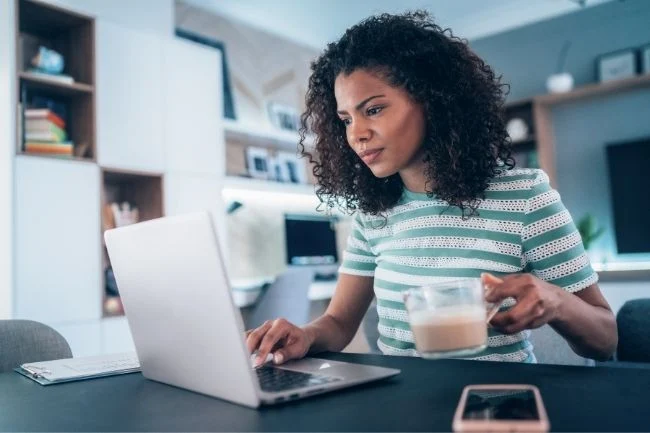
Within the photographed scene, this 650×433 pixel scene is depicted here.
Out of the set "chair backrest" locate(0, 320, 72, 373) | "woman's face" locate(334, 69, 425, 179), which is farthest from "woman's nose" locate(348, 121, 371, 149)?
"chair backrest" locate(0, 320, 72, 373)

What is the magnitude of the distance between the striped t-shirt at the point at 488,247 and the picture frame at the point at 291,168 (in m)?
3.45

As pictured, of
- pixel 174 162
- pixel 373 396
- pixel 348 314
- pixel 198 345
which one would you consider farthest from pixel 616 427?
pixel 174 162

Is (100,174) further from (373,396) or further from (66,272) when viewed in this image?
(373,396)

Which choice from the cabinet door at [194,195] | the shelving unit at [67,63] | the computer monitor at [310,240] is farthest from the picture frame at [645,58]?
the shelving unit at [67,63]

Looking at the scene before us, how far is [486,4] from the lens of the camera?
5020 millimetres

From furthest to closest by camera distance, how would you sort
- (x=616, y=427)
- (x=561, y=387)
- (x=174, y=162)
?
(x=174, y=162) → (x=561, y=387) → (x=616, y=427)

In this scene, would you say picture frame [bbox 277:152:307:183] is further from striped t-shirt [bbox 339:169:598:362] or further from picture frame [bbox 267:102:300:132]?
striped t-shirt [bbox 339:169:598:362]

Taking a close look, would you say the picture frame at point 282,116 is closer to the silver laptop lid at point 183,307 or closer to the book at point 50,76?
the book at point 50,76

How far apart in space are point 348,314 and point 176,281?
2.22ft

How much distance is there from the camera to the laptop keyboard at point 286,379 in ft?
2.58

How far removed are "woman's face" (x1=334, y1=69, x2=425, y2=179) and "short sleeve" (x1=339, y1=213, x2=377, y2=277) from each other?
0.78 ft

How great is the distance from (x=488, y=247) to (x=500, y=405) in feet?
2.11

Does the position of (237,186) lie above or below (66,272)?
above

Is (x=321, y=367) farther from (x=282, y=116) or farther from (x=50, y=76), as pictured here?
(x=282, y=116)
